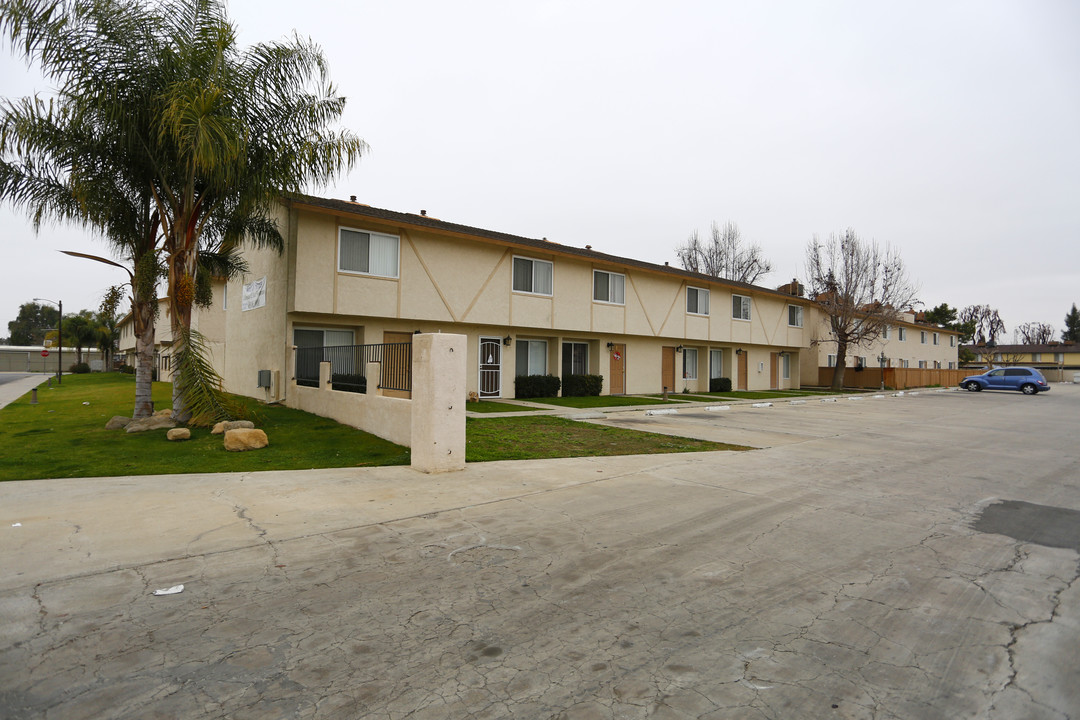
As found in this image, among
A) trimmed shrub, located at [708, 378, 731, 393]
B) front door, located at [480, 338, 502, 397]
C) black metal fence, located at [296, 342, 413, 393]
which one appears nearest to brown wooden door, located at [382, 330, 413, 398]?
black metal fence, located at [296, 342, 413, 393]

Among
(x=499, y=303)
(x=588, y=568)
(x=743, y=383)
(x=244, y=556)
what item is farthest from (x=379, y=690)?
→ (x=743, y=383)

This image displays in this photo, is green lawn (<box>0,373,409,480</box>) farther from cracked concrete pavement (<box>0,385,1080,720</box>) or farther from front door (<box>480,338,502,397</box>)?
front door (<box>480,338,502,397</box>)

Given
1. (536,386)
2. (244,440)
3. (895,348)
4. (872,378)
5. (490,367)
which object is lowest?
(244,440)

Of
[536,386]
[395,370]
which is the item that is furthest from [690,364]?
[395,370]

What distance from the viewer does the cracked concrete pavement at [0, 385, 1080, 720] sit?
292 centimetres

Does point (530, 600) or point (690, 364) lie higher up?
point (690, 364)

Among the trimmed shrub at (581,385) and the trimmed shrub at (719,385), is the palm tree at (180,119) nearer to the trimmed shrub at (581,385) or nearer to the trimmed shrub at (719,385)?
the trimmed shrub at (581,385)

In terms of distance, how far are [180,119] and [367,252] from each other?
7.07 meters

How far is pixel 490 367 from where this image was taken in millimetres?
21312

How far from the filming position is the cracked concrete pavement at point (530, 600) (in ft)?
9.58

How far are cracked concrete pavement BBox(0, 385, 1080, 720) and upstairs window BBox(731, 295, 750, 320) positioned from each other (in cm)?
2409

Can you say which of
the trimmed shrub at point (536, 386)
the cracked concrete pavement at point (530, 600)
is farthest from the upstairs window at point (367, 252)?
the cracked concrete pavement at point (530, 600)

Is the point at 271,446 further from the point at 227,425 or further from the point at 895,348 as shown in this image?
the point at 895,348

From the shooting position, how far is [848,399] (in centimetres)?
2839
